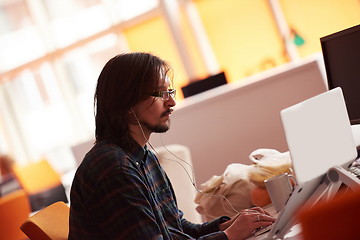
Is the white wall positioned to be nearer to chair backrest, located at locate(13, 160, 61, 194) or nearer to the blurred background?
chair backrest, located at locate(13, 160, 61, 194)

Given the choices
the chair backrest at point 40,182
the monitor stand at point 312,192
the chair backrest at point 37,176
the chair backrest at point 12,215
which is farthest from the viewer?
the chair backrest at point 37,176

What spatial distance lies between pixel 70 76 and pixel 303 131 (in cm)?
989

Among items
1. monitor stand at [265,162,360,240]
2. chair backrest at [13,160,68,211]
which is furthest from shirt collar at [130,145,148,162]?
chair backrest at [13,160,68,211]

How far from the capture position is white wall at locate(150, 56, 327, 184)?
423cm

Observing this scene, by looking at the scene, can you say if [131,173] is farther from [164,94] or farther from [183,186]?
[183,186]

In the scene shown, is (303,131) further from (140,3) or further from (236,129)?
(140,3)

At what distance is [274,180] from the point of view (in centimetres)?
248

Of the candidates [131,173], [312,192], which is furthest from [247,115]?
[312,192]

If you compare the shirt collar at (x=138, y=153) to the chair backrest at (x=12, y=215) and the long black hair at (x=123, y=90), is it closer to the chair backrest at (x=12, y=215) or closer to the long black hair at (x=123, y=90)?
the long black hair at (x=123, y=90)

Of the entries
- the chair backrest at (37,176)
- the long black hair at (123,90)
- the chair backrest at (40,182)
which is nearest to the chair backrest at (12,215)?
the long black hair at (123,90)

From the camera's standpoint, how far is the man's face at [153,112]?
2414mm

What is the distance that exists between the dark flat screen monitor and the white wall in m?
1.23

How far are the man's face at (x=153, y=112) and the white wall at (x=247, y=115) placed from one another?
1856 mm

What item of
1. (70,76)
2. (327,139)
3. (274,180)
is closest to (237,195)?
→ (274,180)
